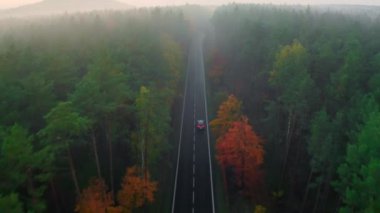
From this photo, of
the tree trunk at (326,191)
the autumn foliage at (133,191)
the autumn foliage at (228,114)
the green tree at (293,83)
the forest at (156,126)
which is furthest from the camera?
the autumn foliage at (228,114)

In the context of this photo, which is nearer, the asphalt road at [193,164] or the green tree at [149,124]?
the green tree at [149,124]

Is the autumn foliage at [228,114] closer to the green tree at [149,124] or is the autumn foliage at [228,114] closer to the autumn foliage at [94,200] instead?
the green tree at [149,124]

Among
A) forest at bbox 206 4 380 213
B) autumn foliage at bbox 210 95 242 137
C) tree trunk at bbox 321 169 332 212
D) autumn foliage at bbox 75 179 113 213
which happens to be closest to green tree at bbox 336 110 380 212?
forest at bbox 206 4 380 213

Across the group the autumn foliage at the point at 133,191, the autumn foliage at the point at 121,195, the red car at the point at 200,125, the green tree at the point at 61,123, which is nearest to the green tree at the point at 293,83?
the red car at the point at 200,125

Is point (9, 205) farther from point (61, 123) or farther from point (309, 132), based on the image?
point (309, 132)

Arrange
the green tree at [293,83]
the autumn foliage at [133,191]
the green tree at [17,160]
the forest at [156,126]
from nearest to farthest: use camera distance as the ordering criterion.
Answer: the green tree at [17,160] → the forest at [156,126] → the autumn foliage at [133,191] → the green tree at [293,83]

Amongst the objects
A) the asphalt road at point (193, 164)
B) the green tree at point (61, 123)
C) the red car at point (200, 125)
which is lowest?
the asphalt road at point (193, 164)
